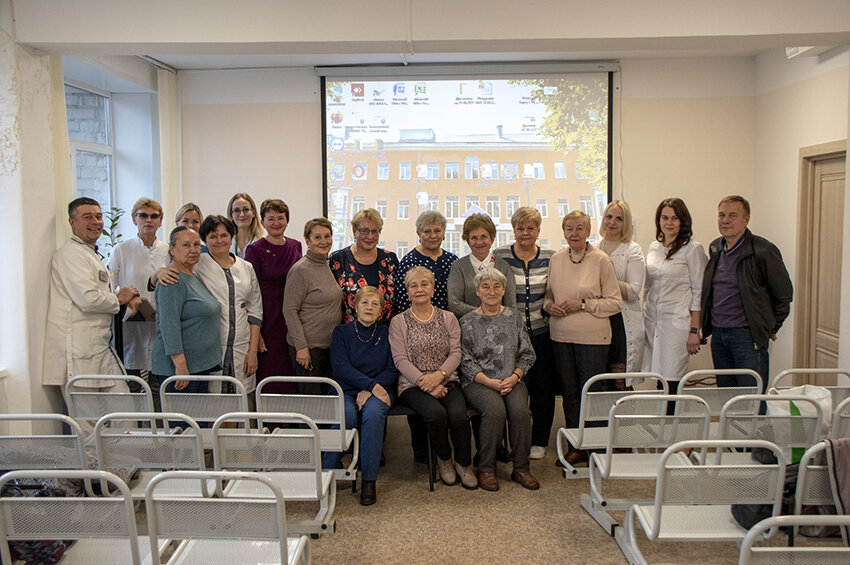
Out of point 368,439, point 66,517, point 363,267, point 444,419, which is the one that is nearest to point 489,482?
point 444,419

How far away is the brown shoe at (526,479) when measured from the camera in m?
3.71

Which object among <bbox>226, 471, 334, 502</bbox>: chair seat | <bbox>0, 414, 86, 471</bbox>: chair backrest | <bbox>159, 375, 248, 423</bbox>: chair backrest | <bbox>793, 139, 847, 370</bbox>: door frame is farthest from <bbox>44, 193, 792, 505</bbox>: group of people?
<bbox>793, 139, 847, 370</bbox>: door frame

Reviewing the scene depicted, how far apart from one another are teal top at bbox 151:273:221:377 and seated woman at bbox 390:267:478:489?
39.9 inches

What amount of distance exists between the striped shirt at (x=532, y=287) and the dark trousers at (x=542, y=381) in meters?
0.09

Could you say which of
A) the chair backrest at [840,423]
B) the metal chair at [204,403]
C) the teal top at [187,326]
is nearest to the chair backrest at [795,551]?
the chair backrest at [840,423]

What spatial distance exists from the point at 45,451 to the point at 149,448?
14.2 inches

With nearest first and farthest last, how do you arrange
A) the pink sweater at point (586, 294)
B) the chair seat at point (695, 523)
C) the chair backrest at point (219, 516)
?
the chair backrest at point (219, 516) < the chair seat at point (695, 523) < the pink sweater at point (586, 294)

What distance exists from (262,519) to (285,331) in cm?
232

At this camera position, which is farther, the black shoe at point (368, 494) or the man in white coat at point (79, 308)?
the man in white coat at point (79, 308)

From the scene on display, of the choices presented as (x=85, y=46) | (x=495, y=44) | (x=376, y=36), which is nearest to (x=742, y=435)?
(x=495, y=44)

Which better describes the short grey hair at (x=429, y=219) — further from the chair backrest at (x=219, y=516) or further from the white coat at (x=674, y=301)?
the chair backrest at (x=219, y=516)

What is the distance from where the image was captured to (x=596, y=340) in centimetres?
390

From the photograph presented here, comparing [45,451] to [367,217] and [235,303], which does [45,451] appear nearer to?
[235,303]

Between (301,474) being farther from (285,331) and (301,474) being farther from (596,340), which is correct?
(596,340)
